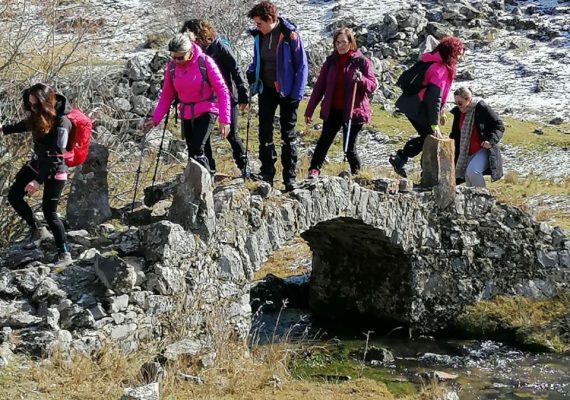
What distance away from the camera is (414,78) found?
34.9 ft

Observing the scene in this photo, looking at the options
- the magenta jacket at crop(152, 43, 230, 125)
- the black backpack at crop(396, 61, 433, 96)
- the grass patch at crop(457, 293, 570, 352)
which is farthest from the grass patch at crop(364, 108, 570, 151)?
the magenta jacket at crop(152, 43, 230, 125)

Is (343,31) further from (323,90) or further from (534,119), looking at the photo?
(534,119)

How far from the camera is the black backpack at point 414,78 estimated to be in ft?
34.7

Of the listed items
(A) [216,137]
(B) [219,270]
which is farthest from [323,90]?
(A) [216,137]

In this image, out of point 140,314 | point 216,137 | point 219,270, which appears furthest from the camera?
point 216,137

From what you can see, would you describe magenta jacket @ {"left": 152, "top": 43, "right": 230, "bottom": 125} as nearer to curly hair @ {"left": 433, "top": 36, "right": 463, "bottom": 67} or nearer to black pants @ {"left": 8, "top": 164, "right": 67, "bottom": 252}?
black pants @ {"left": 8, "top": 164, "right": 67, "bottom": 252}

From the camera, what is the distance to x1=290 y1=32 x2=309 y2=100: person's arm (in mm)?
9484

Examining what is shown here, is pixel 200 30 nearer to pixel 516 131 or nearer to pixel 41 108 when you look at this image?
pixel 41 108

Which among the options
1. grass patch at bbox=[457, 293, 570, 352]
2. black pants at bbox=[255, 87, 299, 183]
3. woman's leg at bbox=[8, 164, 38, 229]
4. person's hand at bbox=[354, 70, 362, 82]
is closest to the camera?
woman's leg at bbox=[8, 164, 38, 229]

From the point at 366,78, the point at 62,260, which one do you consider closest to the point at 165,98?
the point at 62,260

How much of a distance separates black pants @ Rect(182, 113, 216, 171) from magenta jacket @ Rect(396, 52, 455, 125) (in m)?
2.75

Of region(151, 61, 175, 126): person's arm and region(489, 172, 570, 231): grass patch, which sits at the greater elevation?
region(151, 61, 175, 126): person's arm

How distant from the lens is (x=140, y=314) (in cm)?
814

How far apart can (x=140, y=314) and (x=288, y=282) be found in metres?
6.28
